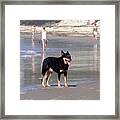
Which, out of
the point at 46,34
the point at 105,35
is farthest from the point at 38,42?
the point at 105,35

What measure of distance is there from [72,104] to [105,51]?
28cm

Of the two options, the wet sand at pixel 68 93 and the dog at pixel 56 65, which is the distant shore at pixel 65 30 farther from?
the wet sand at pixel 68 93

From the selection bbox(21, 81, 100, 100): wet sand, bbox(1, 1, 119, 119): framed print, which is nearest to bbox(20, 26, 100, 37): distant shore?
bbox(1, 1, 119, 119): framed print

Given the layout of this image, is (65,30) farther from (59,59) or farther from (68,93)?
(68,93)

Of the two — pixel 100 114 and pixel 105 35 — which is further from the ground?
pixel 105 35

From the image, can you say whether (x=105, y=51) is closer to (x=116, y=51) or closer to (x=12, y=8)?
(x=116, y=51)

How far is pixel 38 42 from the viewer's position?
389 centimetres

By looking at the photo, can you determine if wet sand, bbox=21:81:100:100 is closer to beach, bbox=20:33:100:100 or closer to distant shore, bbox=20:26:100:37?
beach, bbox=20:33:100:100

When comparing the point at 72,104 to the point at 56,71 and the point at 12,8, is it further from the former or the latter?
the point at 12,8

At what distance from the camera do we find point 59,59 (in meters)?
3.90

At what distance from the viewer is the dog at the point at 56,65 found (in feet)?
12.8

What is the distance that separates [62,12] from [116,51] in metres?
0.29

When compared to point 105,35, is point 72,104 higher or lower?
lower

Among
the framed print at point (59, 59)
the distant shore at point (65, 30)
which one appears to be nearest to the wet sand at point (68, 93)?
the framed print at point (59, 59)
